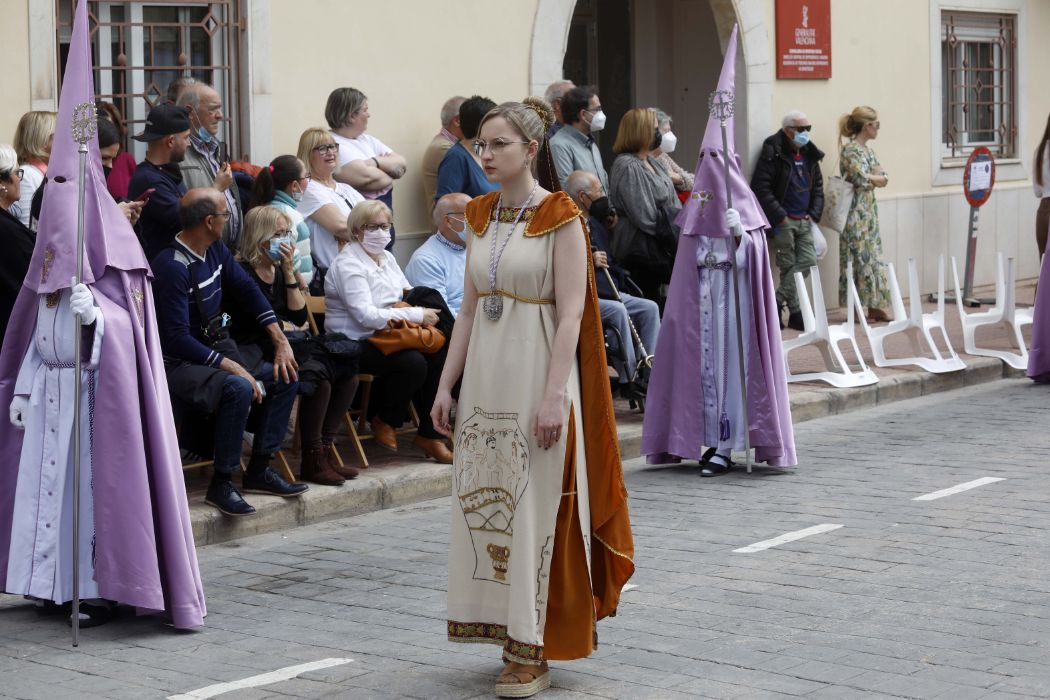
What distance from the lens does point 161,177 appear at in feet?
27.7

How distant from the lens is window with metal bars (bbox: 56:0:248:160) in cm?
1074

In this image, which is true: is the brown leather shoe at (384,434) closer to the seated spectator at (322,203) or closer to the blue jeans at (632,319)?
the seated spectator at (322,203)

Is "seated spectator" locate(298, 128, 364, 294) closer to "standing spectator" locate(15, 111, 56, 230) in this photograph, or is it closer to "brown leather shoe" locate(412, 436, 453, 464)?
"brown leather shoe" locate(412, 436, 453, 464)

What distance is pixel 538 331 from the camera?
220 inches

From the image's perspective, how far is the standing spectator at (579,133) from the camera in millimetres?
11680

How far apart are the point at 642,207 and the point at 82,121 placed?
18.2 feet

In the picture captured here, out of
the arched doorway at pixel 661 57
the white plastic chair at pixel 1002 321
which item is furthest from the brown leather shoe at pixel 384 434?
the arched doorway at pixel 661 57

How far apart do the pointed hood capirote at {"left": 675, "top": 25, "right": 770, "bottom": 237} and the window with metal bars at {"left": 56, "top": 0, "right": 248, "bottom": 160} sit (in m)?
3.44

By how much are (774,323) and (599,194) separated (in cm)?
189

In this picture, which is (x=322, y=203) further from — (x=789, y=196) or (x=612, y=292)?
(x=789, y=196)

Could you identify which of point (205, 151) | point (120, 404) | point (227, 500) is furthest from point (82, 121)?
point (205, 151)

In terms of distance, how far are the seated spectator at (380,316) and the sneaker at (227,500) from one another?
1468mm

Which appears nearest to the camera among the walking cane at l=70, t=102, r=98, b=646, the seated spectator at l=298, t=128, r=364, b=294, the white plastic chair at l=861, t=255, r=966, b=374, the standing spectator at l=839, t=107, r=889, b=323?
the walking cane at l=70, t=102, r=98, b=646

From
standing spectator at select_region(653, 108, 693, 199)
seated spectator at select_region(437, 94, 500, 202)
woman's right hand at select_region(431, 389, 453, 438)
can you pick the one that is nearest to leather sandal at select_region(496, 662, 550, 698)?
woman's right hand at select_region(431, 389, 453, 438)
